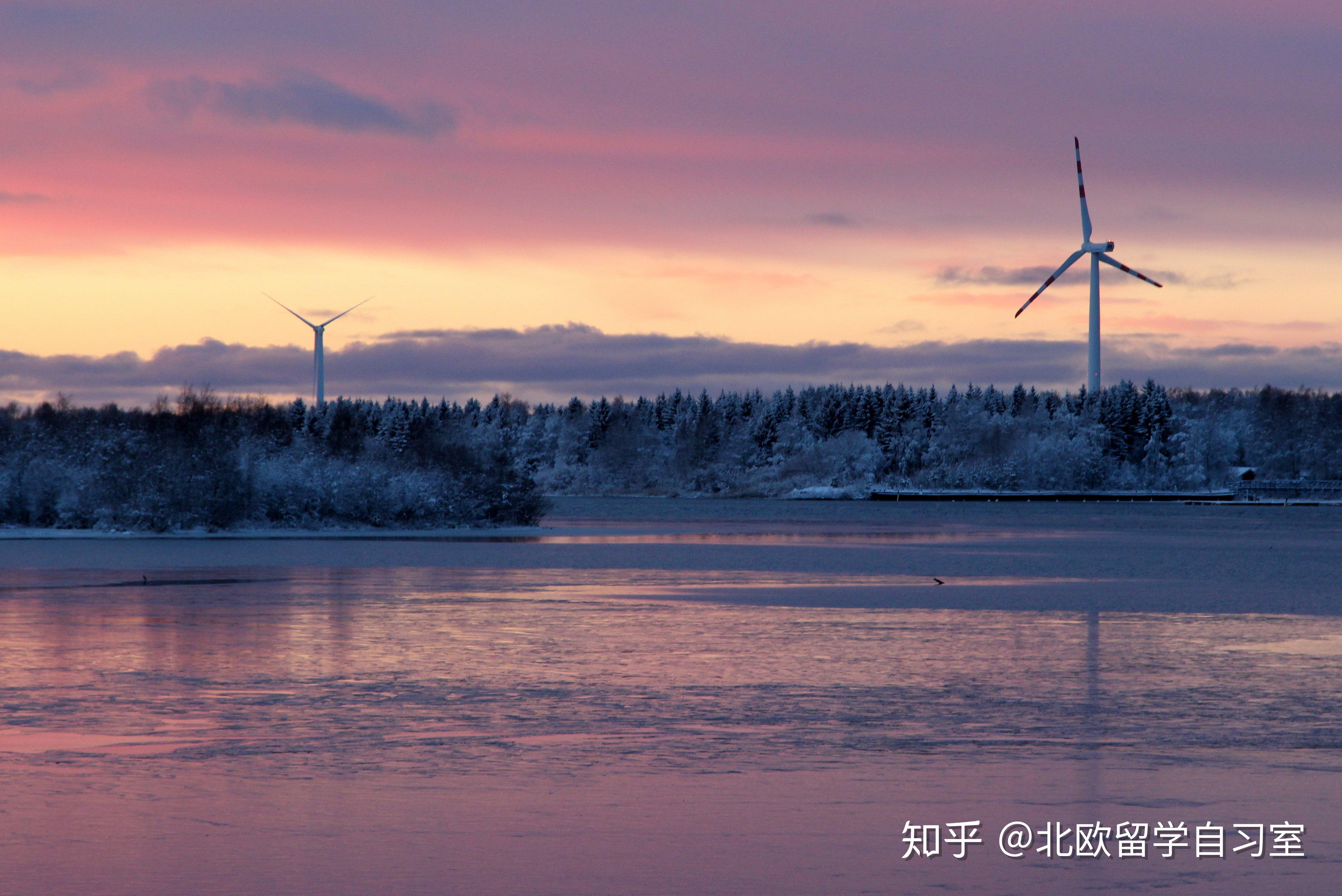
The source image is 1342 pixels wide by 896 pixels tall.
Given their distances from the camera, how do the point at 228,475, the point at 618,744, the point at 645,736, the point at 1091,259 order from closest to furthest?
the point at 618,744, the point at 645,736, the point at 228,475, the point at 1091,259

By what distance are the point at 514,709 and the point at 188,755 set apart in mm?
4055

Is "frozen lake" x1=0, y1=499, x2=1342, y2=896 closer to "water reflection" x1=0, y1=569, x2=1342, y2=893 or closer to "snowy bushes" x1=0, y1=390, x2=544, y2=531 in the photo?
"water reflection" x1=0, y1=569, x2=1342, y2=893

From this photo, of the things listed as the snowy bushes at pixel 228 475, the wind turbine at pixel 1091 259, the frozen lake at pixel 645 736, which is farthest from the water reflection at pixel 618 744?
the wind turbine at pixel 1091 259

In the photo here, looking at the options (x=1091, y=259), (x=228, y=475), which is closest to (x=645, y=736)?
(x=228, y=475)

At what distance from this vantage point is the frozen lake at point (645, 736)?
9844 millimetres

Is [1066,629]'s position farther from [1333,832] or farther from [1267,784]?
[1333,832]

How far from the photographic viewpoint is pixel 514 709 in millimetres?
16453

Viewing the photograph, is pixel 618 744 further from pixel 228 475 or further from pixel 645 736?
pixel 228 475

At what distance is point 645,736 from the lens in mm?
14617

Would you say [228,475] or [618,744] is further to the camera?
[228,475]

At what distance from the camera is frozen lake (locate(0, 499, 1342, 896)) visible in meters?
9.84

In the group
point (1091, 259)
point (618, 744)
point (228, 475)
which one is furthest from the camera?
point (1091, 259)

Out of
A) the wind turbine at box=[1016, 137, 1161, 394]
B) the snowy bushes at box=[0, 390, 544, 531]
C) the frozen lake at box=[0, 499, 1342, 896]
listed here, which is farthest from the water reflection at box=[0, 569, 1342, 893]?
the wind turbine at box=[1016, 137, 1161, 394]

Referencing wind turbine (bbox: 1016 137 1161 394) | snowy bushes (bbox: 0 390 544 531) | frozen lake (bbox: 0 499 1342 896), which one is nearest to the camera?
frozen lake (bbox: 0 499 1342 896)
